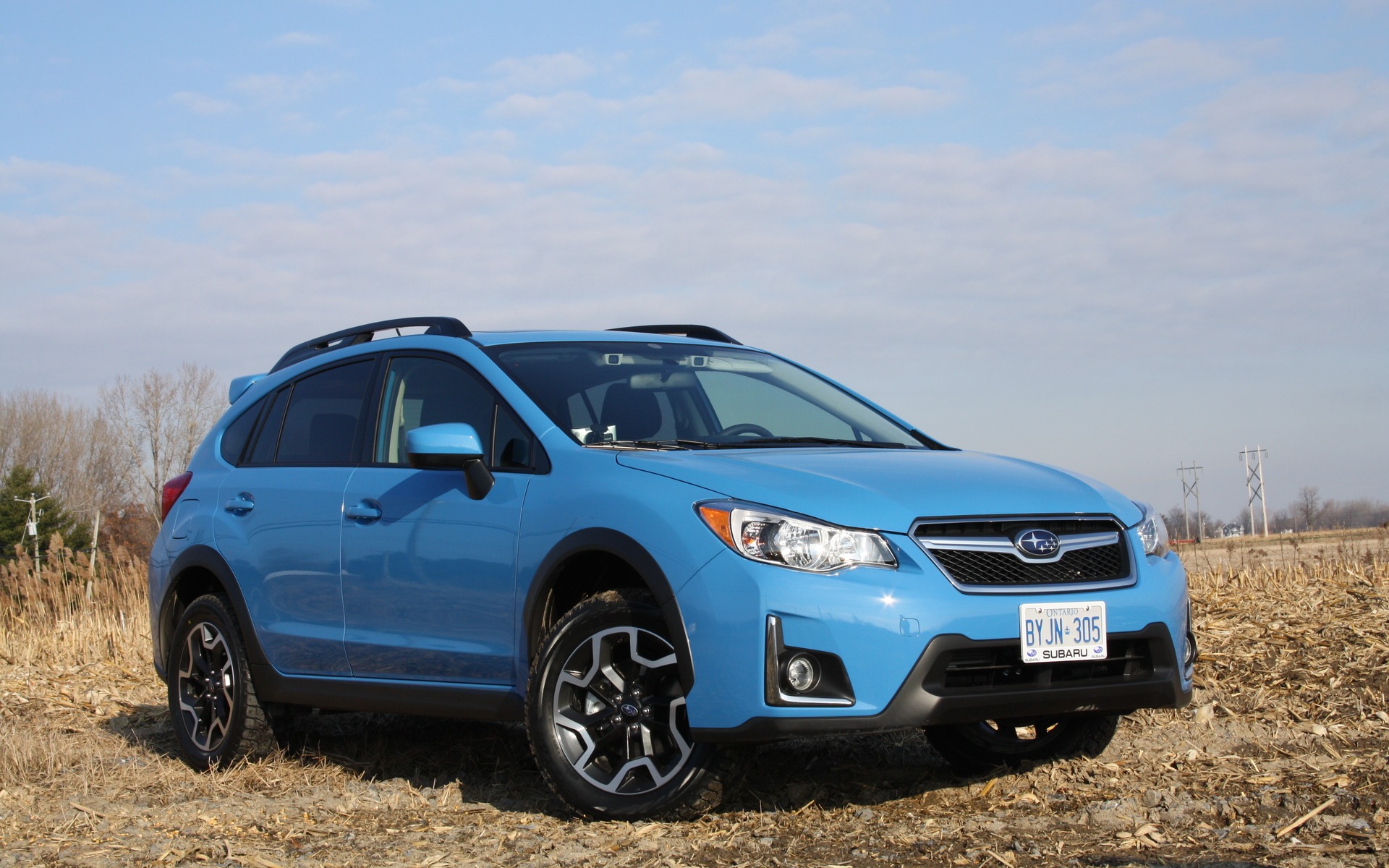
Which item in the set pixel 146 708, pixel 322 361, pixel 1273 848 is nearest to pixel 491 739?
pixel 322 361

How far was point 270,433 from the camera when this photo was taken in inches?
252

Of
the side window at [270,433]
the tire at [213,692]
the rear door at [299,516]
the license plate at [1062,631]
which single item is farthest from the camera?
the side window at [270,433]

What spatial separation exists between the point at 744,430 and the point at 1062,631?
5.44 ft

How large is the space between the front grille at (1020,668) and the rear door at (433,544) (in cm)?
162

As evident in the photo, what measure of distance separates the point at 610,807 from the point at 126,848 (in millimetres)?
1599

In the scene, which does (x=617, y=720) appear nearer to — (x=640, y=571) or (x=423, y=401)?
(x=640, y=571)

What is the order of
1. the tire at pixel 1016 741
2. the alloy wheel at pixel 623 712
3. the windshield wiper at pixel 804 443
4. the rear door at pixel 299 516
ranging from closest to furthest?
the alloy wheel at pixel 623 712
the windshield wiper at pixel 804 443
the tire at pixel 1016 741
the rear door at pixel 299 516

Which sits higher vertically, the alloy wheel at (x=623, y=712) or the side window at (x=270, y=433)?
the side window at (x=270, y=433)

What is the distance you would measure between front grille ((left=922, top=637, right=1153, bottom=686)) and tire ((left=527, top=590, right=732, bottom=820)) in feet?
2.53

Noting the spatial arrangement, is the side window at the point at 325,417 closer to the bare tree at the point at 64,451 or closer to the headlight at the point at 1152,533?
the headlight at the point at 1152,533

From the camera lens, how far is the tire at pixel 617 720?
165 inches

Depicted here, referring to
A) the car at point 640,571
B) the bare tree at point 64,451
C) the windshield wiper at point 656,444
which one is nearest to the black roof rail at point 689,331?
the car at point 640,571

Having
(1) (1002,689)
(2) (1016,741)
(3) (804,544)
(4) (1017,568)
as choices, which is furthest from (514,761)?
(4) (1017,568)

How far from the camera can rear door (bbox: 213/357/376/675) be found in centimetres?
559
